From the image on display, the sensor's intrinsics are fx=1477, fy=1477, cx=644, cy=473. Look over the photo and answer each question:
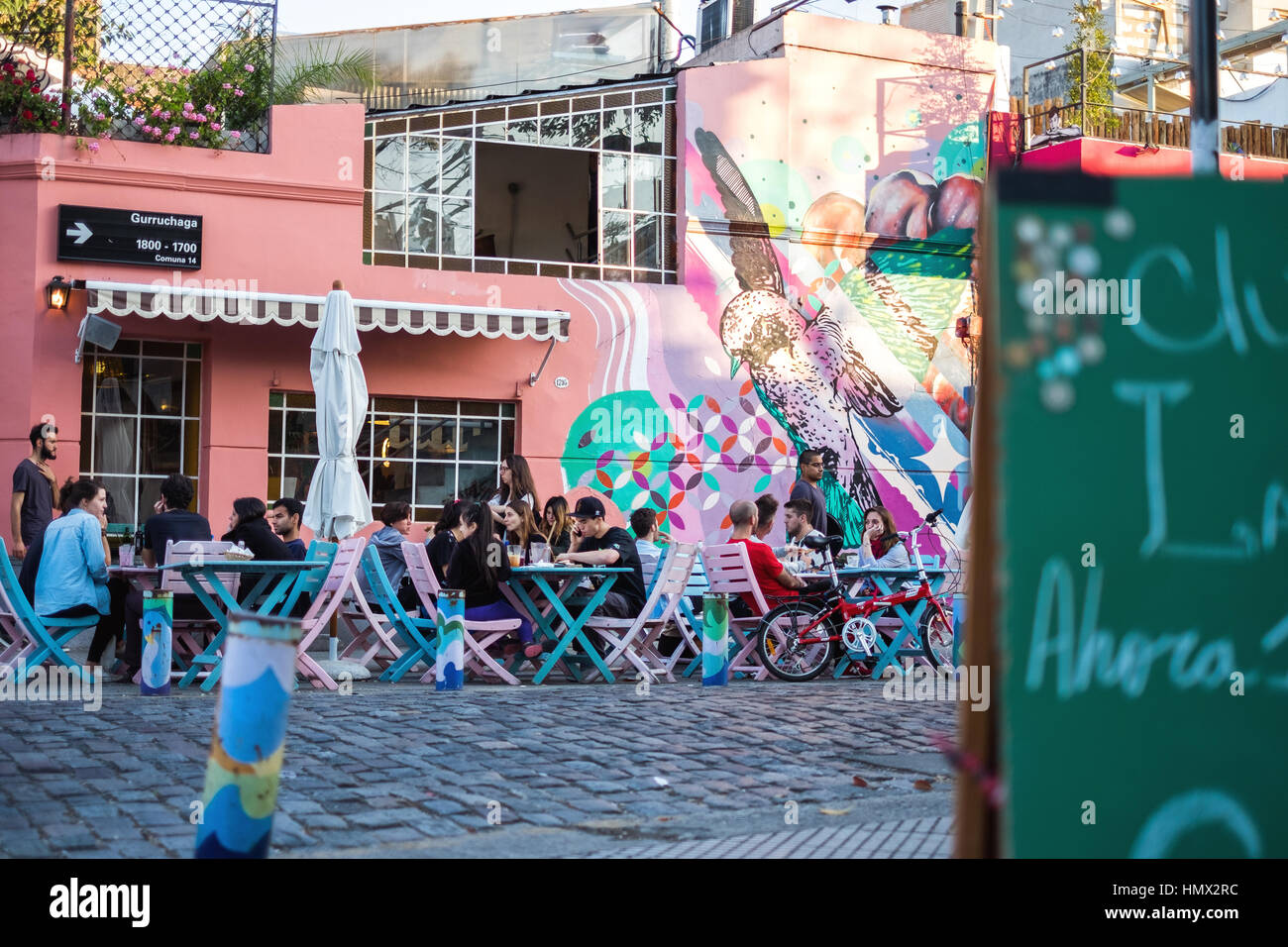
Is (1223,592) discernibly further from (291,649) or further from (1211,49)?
(1211,49)

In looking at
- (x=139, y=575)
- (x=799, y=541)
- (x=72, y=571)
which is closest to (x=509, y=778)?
(x=72, y=571)

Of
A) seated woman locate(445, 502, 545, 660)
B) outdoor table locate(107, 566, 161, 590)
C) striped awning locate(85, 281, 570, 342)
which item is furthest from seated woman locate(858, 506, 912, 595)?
outdoor table locate(107, 566, 161, 590)

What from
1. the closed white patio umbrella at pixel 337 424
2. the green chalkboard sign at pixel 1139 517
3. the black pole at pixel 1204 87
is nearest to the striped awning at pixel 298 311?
the closed white patio umbrella at pixel 337 424

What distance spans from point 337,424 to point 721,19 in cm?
1148

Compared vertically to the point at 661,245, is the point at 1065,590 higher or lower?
lower

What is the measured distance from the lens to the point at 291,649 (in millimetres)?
3822

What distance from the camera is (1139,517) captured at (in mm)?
2615

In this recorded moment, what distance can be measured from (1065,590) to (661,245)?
50.2 feet

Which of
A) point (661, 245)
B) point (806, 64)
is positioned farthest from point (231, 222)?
point (806, 64)

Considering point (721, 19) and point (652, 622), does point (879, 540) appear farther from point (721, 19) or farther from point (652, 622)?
point (721, 19)

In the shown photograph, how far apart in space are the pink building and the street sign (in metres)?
0.10

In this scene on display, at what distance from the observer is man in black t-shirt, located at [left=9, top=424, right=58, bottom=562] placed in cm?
1193

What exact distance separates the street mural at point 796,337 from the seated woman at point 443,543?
4629 mm
